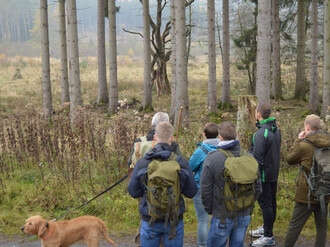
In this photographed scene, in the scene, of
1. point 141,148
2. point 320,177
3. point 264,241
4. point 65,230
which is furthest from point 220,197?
point 65,230

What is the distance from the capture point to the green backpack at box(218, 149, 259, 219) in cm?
360

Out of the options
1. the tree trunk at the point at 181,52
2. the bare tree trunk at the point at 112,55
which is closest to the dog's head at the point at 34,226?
the tree trunk at the point at 181,52

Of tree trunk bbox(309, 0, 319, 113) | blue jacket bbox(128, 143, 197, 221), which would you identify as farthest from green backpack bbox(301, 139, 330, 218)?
tree trunk bbox(309, 0, 319, 113)

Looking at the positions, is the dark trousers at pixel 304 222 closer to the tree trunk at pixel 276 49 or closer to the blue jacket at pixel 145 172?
the blue jacket at pixel 145 172

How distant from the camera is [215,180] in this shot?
3.75 m

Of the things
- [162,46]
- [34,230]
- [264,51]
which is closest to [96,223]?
[34,230]

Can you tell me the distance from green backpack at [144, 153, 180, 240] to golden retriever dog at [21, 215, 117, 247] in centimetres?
137

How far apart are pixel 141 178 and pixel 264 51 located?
6.57m

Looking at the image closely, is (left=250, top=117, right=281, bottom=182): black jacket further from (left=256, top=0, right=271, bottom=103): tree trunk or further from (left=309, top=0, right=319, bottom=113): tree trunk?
(left=309, top=0, right=319, bottom=113): tree trunk

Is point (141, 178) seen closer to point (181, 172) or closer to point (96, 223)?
point (181, 172)

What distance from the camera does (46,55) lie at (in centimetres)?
1543

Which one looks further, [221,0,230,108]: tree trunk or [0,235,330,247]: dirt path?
[221,0,230,108]: tree trunk

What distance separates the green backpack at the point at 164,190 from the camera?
338 cm

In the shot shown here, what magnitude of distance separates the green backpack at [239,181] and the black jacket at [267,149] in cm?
123
